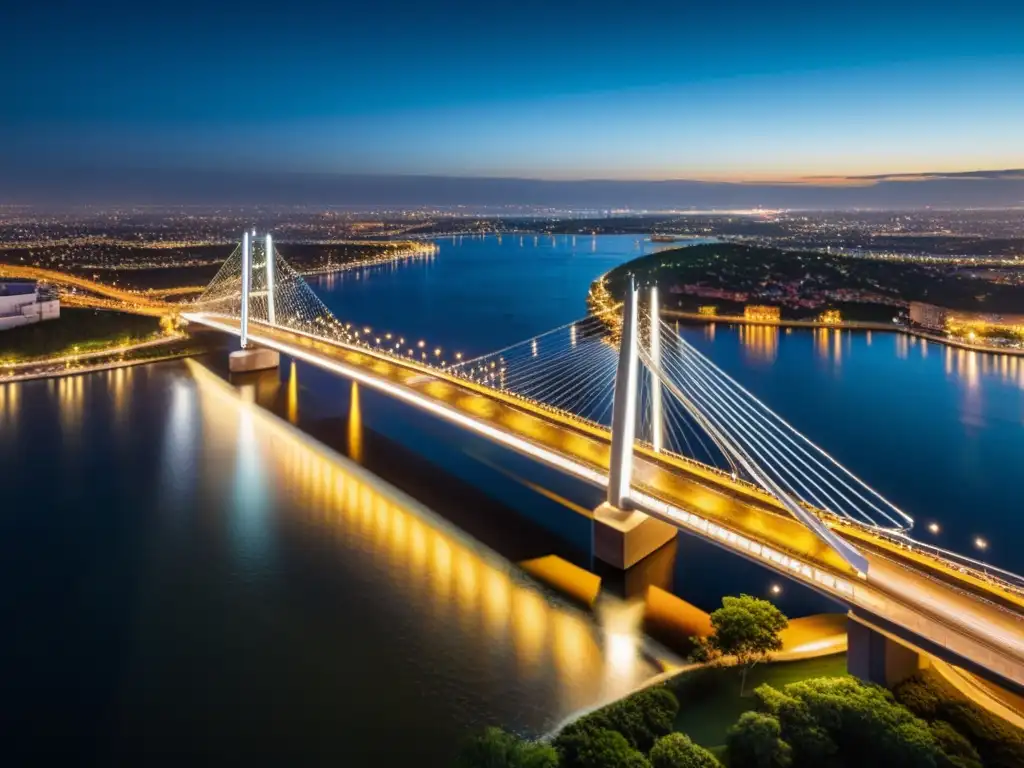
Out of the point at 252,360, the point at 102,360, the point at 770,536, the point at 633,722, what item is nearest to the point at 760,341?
the point at 252,360

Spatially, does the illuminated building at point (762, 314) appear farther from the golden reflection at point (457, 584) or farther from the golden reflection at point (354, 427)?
the golden reflection at point (457, 584)

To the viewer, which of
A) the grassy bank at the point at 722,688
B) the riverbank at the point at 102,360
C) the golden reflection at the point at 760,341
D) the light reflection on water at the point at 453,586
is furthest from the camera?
the golden reflection at the point at 760,341

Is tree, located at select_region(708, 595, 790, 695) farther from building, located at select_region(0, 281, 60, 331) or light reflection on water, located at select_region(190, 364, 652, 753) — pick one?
building, located at select_region(0, 281, 60, 331)

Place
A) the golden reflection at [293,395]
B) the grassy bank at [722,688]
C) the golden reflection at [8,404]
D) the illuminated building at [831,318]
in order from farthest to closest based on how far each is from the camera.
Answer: the illuminated building at [831,318], the golden reflection at [293,395], the golden reflection at [8,404], the grassy bank at [722,688]

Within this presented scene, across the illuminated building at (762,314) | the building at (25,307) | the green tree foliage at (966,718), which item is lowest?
the green tree foliage at (966,718)

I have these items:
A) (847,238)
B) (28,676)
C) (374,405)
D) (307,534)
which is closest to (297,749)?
(28,676)

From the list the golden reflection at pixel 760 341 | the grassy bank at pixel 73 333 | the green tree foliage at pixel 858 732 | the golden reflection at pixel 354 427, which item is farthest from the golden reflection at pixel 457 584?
the golden reflection at pixel 760 341

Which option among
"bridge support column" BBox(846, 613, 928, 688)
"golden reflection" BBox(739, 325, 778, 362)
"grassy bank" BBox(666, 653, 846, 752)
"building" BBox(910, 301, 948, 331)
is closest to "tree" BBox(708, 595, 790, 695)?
"grassy bank" BBox(666, 653, 846, 752)
